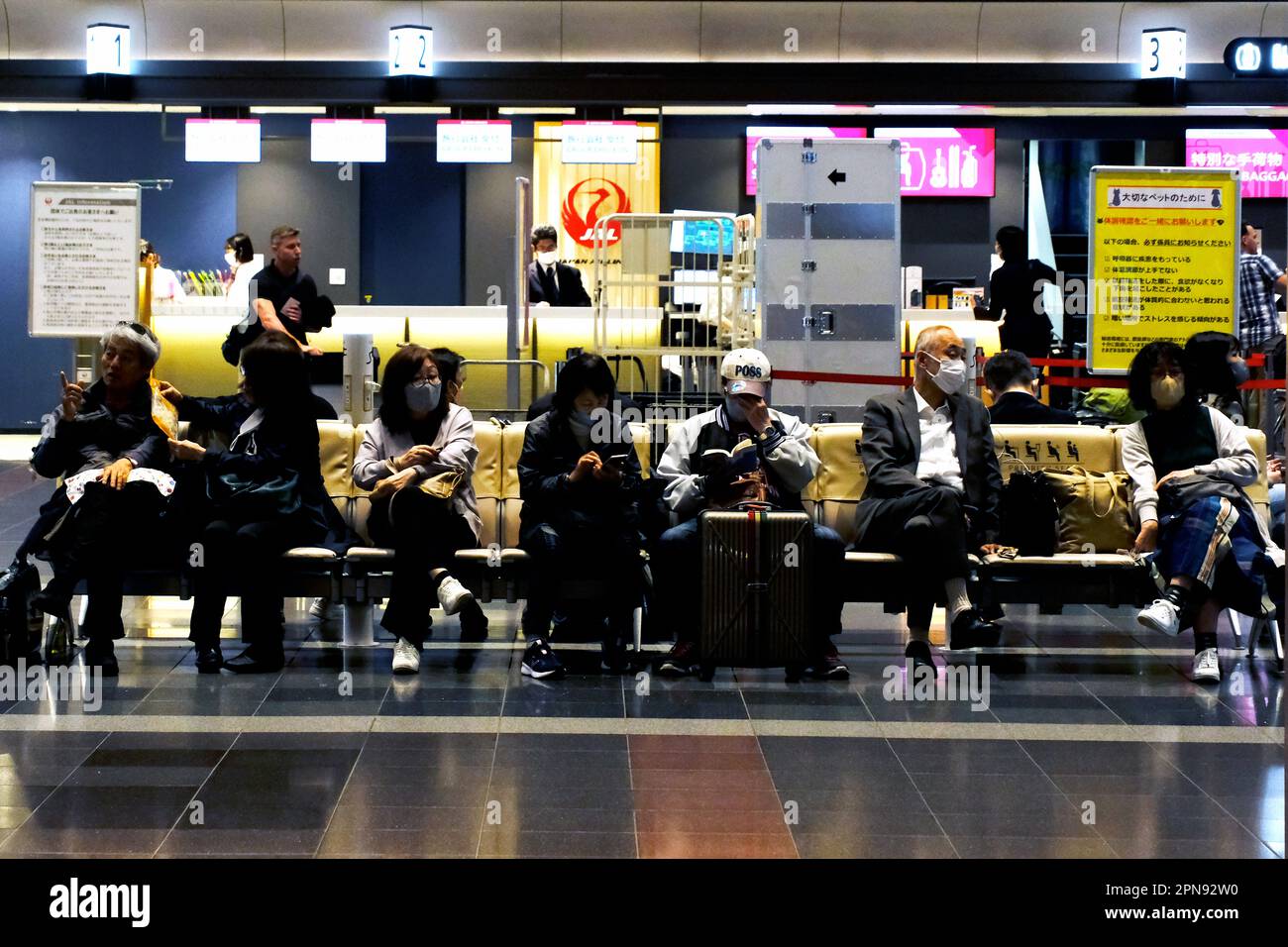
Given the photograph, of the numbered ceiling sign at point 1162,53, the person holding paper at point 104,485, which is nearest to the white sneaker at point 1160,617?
the person holding paper at point 104,485

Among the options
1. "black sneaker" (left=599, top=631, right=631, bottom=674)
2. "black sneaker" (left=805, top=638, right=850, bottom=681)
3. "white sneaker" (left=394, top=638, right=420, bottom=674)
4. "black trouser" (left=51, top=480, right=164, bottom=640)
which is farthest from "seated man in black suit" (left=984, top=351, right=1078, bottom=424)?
"black trouser" (left=51, top=480, right=164, bottom=640)

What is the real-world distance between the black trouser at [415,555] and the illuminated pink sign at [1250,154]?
14276mm

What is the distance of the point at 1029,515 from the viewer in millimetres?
6730

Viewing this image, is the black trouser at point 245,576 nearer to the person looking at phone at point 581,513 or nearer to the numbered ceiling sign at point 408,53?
the person looking at phone at point 581,513

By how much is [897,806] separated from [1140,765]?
967mm

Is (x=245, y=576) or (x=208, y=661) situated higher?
(x=245, y=576)

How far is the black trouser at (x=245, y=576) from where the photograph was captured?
6.39 m

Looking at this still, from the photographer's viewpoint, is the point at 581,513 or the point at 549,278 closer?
the point at 581,513

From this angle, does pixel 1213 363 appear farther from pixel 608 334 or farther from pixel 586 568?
pixel 608 334

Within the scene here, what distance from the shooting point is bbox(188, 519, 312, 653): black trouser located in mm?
6395

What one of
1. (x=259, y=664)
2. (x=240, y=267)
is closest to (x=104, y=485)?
(x=259, y=664)

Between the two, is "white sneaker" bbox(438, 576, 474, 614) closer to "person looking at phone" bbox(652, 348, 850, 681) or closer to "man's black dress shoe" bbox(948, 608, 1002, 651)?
"person looking at phone" bbox(652, 348, 850, 681)

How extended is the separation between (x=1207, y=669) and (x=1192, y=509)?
0.64 meters
